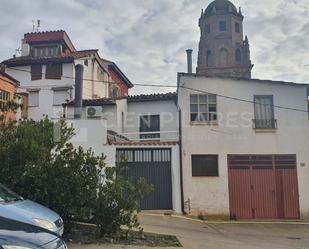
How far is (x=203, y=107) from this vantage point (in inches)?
778

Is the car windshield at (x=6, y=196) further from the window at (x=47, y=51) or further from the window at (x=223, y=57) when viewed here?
the window at (x=223, y=57)

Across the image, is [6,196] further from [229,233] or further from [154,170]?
[154,170]

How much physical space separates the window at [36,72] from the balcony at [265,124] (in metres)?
17.2

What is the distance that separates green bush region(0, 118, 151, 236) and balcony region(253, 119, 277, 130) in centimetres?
1110

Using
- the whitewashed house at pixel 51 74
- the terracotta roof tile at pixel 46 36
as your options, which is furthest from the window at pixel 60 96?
the terracotta roof tile at pixel 46 36

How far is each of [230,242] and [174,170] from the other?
7.00 m

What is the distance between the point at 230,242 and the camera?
1164cm

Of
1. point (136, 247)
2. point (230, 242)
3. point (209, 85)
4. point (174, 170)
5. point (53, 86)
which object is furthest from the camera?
point (53, 86)

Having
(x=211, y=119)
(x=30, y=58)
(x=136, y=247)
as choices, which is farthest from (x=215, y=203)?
(x=30, y=58)

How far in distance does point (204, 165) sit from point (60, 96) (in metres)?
14.4

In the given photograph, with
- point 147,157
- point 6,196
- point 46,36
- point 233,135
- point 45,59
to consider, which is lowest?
point 6,196

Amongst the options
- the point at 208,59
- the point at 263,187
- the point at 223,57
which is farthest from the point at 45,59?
the point at 223,57

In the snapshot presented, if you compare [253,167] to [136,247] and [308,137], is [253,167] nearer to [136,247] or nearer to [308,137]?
[308,137]

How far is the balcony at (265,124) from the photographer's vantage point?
19.5m
